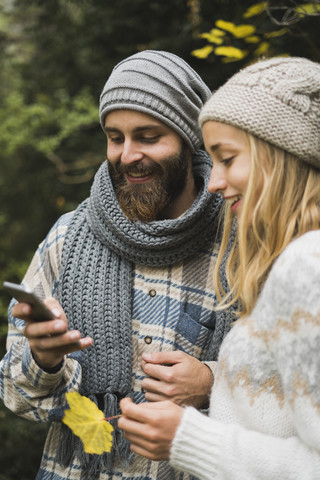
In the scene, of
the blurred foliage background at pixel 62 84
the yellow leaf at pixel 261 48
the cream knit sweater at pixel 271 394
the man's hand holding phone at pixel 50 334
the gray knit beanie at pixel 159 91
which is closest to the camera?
the cream knit sweater at pixel 271 394

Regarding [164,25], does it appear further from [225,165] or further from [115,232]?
[225,165]

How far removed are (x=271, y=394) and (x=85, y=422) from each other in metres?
0.55

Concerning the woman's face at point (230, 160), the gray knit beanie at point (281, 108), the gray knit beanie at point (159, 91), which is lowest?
the gray knit beanie at point (159, 91)

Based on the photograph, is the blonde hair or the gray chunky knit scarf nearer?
the blonde hair

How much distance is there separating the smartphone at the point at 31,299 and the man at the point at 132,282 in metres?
0.27

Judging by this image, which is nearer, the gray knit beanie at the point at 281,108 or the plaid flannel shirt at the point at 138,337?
the gray knit beanie at the point at 281,108

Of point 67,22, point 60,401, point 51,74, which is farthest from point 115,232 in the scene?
point 51,74

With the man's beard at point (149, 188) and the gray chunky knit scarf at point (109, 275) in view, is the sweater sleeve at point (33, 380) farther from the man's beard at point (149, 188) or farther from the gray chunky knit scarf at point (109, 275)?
the man's beard at point (149, 188)

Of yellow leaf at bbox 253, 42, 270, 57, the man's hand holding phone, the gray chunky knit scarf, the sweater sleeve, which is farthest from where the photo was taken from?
yellow leaf at bbox 253, 42, 270, 57

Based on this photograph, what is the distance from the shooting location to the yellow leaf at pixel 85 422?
4.80ft

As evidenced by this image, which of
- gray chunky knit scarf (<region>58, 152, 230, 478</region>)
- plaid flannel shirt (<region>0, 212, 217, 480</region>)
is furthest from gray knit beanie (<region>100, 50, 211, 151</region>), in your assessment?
plaid flannel shirt (<region>0, 212, 217, 480</region>)

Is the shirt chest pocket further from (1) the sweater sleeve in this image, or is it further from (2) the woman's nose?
(2) the woman's nose

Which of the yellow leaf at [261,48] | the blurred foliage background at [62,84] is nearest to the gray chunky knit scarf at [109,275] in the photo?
the yellow leaf at [261,48]

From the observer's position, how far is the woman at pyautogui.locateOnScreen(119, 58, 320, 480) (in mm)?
1125
